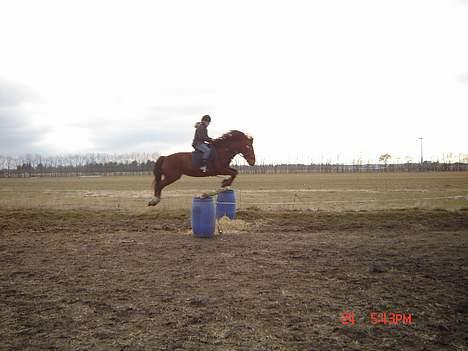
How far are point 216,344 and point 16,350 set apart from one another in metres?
1.89

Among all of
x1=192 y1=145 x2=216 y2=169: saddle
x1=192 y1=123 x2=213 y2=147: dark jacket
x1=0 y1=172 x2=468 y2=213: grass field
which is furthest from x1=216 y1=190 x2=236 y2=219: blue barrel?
x1=0 y1=172 x2=468 y2=213: grass field

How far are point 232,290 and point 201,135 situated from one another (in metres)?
4.90

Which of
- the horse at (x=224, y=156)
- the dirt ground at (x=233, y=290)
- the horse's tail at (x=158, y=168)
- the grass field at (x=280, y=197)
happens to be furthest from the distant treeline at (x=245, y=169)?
the dirt ground at (x=233, y=290)

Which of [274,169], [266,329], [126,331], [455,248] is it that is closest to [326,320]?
[266,329]

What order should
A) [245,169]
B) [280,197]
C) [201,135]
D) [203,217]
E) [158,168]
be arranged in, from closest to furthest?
[201,135] → [203,217] → [158,168] → [280,197] → [245,169]

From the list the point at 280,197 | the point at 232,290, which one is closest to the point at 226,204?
the point at 232,290

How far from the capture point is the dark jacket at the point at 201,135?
9586 mm

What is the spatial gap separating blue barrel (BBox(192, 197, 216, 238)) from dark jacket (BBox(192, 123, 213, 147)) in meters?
1.46

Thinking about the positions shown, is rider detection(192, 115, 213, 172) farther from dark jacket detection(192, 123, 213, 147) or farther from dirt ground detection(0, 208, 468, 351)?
Result: dirt ground detection(0, 208, 468, 351)

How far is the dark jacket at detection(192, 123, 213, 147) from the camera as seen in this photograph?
9.59 meters

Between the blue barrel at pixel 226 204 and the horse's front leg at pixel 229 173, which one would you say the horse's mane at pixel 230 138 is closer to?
the horse's front leg at pixel 229 173

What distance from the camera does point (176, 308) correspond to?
482 cm

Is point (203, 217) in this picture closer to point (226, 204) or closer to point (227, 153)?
point (227, 153)

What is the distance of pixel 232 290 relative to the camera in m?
5.50
